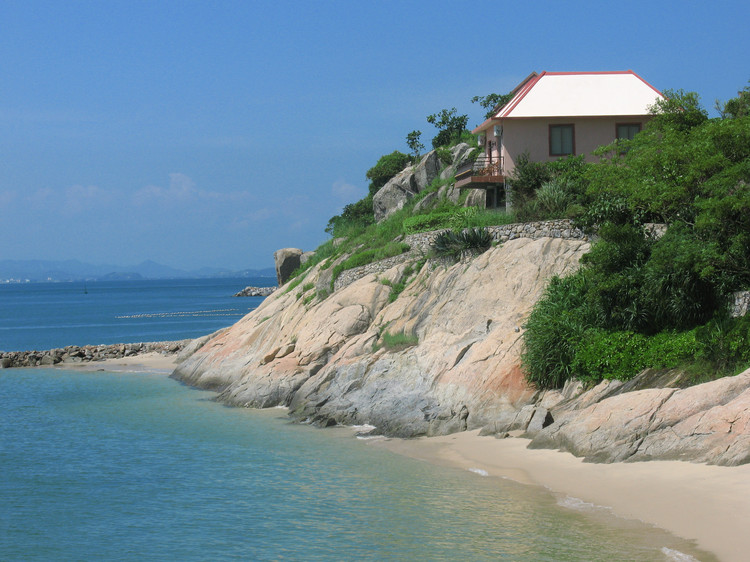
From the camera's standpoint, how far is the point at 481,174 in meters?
37.8

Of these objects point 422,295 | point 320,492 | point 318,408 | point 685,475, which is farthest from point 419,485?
point 422,295

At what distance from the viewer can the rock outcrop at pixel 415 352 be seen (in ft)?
79.5

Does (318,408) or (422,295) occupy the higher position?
(422,295)

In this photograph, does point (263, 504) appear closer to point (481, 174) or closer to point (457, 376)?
point (457, 376)

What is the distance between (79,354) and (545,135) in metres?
32.6

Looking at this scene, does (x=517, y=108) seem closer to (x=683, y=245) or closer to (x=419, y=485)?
(x=683, y=245)

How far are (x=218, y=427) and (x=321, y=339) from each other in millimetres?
7260

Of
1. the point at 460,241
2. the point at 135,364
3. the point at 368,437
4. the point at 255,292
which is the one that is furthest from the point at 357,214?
the point at 255,292

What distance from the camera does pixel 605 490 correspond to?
16562mm

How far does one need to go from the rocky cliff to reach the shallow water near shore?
2.50 metres

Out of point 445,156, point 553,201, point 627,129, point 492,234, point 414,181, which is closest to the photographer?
point 553,201

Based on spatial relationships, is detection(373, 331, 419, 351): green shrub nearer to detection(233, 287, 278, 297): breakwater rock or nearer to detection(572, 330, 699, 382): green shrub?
detection(572, 330, 699, 382): green shrub

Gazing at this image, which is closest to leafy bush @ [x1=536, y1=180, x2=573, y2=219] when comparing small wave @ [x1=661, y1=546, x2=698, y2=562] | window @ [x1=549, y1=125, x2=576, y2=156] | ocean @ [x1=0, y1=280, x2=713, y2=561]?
window @ [x1=549, y1=125, x2=576, y2=156]

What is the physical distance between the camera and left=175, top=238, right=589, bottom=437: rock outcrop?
79.5 feet
